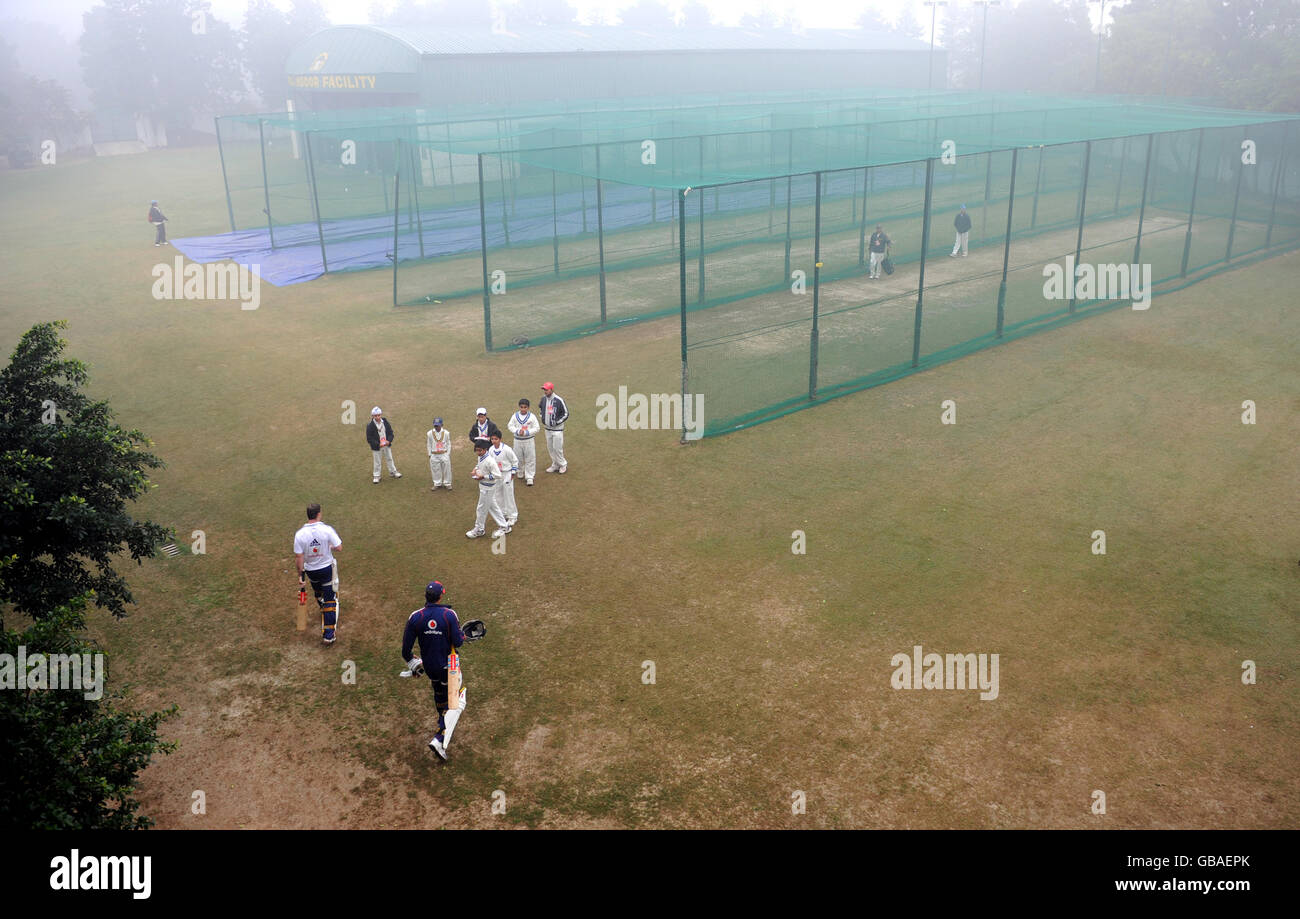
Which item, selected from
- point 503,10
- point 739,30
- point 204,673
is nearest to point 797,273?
point 204,673

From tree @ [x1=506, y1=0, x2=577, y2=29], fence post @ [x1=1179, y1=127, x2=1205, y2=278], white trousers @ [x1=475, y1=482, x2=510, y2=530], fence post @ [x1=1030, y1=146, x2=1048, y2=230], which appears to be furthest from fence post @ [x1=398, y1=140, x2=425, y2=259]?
tree @ [x1=506, y1=0, x2=577, y2=29]

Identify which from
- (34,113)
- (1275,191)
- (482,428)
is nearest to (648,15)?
(34,113)

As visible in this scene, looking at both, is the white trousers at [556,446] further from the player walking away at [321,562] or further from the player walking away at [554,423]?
the player walking away at [321,562]

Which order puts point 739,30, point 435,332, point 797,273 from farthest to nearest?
1. point 739,30
2. point 797,273
3. point 435,332

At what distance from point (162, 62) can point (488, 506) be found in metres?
71.6

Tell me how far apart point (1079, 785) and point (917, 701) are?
5.64 ft

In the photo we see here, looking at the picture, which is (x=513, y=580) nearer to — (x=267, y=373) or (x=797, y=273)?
(x=267, y=373)

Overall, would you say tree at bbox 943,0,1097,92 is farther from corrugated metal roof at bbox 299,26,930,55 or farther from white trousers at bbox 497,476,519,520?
white trousers at bbox 497,476,519,520

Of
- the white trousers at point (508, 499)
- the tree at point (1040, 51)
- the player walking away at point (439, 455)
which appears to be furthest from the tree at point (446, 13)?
the white trousers at point (508, 499)

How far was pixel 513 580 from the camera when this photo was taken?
1216 cm

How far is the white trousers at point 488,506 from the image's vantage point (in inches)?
512

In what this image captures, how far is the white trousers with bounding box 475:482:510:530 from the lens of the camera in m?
13.0

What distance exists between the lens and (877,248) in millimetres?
25453

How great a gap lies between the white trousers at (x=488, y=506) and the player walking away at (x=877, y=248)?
16.0 meters
